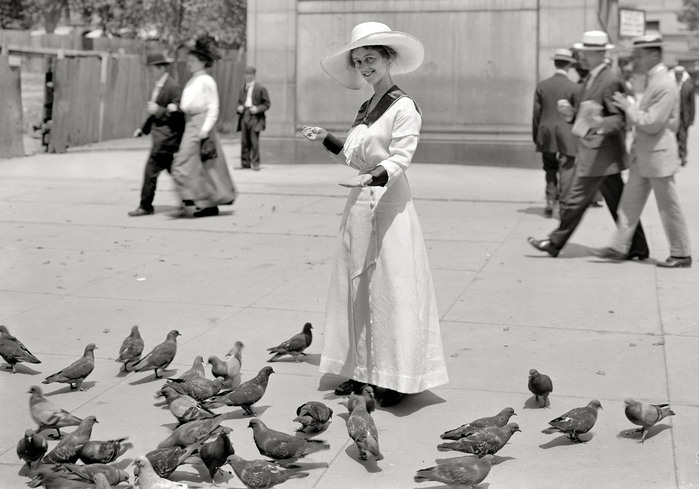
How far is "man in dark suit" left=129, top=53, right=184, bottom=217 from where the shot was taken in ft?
41.1

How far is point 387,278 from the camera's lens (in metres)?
5.73

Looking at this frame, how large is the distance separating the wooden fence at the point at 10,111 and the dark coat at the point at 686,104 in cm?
1256

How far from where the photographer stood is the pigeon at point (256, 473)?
4453mm

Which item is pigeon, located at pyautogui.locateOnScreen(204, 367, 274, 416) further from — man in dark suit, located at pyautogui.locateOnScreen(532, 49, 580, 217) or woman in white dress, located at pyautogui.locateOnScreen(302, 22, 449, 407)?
man in dark suit, located at pyautogui.locateOnScreen(532, 49, 580, 217)

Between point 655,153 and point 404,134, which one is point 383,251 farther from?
point 655,153

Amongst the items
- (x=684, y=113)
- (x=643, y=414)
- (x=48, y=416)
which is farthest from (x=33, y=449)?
(x=684, y=113)

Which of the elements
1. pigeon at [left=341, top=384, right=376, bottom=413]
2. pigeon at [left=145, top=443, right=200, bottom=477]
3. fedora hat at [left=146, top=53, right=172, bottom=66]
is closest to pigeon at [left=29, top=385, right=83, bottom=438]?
pigeon at [left=145, top=443, right=200, bottom=477]

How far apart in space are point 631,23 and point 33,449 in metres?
24.9

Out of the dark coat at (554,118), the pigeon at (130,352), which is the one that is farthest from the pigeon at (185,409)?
the dark coat at (554,118)

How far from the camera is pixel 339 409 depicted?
5812mm

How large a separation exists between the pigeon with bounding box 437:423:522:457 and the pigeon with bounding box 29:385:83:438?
1827 millimetres

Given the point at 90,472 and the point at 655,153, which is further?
the point at 655,153

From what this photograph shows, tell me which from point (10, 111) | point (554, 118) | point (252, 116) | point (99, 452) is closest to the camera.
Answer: point (99, 452)

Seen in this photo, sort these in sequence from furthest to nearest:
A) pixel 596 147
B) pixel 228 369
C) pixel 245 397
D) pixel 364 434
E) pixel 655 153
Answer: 1. pixel 596 147
2. pixel 655 153
3. pixel 228 369
4. pixel 245 397
5. pixel 364 434
